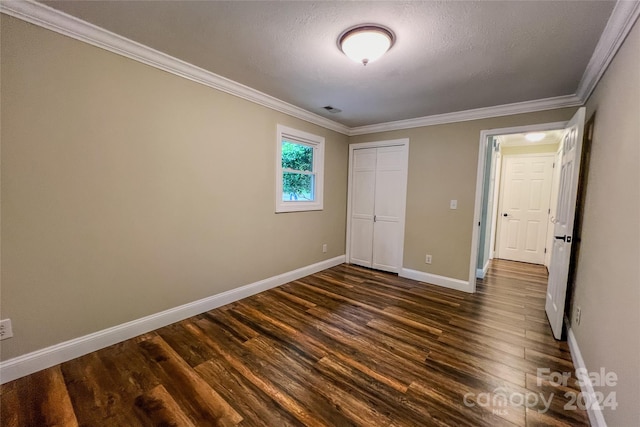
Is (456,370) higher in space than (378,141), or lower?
lower

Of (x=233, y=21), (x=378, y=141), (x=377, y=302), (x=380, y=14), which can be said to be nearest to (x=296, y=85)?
(x=233, y=21)

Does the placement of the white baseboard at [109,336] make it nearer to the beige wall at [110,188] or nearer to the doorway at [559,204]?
the beige wall at [110,188]

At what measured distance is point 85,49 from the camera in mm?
1863

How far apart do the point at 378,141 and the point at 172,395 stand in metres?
3.97

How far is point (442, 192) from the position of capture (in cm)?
365

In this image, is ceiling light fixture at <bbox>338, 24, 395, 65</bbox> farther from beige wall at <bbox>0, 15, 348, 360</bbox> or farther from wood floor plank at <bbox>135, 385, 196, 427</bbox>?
wood floor plank at <bbox>135, 385, 196, 427</bbox>

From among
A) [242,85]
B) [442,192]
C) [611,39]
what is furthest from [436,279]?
[242,85]

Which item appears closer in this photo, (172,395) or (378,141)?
(172,395)

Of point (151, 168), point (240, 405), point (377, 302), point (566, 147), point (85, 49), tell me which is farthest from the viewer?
point (377, 302)

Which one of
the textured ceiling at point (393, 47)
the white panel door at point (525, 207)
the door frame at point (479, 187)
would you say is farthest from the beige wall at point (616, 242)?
the white panel door at point (525, 207)

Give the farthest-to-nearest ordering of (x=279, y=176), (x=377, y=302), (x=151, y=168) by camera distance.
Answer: (x=279, y=176)
(x=377, y=302)
(x=151, y=168)

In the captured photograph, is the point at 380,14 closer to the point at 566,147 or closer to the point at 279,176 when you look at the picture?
the point at 279,176

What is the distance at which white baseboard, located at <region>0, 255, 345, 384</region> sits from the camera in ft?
5.65

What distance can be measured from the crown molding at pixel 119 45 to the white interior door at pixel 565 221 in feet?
9.99
